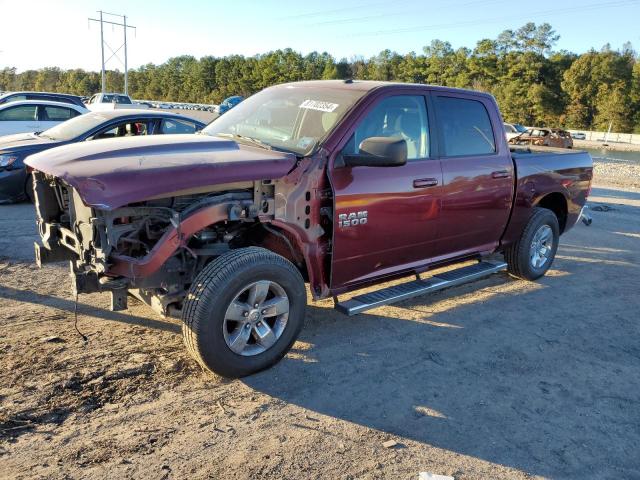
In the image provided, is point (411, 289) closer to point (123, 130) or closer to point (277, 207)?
point (277, 207)

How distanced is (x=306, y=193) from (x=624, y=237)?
752 cm

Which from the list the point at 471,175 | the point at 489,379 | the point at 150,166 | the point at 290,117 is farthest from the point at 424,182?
the point at 150,166

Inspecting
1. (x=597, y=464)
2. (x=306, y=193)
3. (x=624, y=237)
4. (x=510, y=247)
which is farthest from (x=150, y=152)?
(x=624, y=237)

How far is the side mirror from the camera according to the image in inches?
153

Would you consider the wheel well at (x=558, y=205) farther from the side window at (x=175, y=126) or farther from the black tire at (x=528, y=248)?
the side window at (x=175, y=126)

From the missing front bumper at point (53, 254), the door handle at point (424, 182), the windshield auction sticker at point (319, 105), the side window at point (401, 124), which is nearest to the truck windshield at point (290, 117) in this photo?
the windshield auction sticker at point (319, 105)

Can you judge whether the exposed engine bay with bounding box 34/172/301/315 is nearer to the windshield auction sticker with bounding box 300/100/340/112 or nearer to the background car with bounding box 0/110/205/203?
the windshield auction sticker with bounding box 300/100/340/112

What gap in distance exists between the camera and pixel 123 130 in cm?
882

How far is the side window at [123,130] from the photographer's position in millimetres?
8571

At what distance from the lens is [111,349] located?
3955 mm

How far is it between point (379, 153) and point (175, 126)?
6.31 m

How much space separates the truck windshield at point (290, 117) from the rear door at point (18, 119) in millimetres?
9156

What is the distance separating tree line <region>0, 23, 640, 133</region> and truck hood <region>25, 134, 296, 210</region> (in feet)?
225

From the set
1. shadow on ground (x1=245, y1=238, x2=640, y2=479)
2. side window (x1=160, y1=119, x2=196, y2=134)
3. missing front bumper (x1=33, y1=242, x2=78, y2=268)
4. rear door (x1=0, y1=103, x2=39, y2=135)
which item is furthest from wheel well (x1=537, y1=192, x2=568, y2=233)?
rear door (x1=0, y1=103, x2=39, y2=135)
